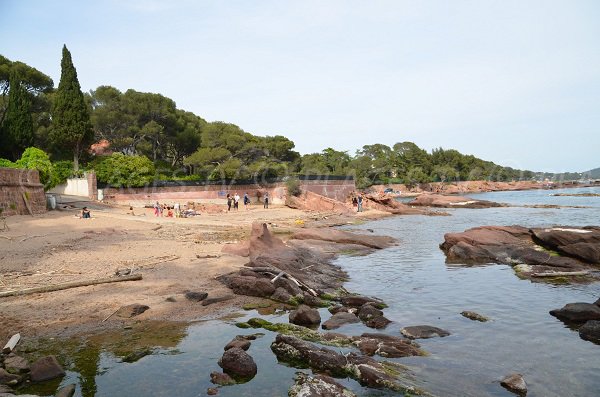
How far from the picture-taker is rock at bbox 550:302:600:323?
11016 millimetres

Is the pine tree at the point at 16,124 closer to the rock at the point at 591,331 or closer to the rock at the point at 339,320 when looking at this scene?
the rock at the point at 339,320

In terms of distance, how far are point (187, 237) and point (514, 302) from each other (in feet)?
55.7

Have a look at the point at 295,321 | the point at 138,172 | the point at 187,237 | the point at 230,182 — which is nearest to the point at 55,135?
the point at 138,172

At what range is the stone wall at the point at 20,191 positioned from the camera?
25797mm

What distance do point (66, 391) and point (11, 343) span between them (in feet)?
8.14

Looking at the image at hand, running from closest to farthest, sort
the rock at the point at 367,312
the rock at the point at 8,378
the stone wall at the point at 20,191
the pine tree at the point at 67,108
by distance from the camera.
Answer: the rock at the point at 8,378 → the rock at the point at 367,312 → the stone wall at the point at 20,191 → the pine tree at the point at 67,108

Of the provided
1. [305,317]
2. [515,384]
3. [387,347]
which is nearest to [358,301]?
[305,317]

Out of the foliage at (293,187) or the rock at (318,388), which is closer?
the rock at (318,388)

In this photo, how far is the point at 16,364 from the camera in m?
7.28

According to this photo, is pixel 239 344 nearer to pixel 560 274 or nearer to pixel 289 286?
pixel 289 286

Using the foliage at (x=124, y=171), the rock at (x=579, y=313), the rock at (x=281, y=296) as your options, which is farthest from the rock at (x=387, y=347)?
the foliage at (x=124, y=171)

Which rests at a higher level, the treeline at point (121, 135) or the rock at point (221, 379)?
the treeline at point (121, 135)

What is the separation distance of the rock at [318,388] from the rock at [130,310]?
5.06 m

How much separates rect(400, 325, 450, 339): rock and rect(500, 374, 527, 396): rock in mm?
2398
